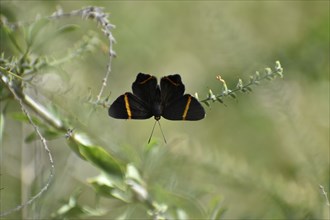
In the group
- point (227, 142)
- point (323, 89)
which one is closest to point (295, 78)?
point (323, 89)

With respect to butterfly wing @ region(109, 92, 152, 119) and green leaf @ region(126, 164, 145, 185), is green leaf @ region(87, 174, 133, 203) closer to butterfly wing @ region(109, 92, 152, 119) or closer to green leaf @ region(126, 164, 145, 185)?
green leaf @ region(126, 164, 145, 185)

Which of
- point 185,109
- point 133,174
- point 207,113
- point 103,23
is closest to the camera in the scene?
point 185,109

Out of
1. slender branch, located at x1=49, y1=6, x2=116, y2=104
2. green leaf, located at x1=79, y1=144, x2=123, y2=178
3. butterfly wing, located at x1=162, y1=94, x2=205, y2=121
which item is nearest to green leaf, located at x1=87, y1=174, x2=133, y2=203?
green leaf, located at x1=79, y1=144, x2=123, y2=178

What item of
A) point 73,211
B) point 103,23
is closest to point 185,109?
point 103,23

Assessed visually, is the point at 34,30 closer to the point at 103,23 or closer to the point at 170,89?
the point at 103,23

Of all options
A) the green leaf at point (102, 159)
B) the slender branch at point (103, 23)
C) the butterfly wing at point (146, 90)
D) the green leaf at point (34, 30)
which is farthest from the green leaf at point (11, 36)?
the butterfly wing at point (146, 90)

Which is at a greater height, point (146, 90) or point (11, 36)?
point (11, 36)

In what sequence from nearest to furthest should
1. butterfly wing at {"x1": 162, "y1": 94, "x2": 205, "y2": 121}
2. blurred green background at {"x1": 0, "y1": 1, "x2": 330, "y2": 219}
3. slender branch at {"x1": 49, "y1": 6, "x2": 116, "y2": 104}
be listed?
butterfly wing at {"x1": 162, "y1": 94, "x2": 205, "y2": 121} < slender branch at {"x1": 49, "y1": 6, "x2": 116, "y2": 104} < blurred green background at {"x1": 0, "y1": 1, "x2": 330, "y2": 219}

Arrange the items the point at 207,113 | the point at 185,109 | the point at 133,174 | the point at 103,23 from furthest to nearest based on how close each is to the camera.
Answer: the point at 207,113
the point at 133,174
the point at 103,23
the point at 185,109
